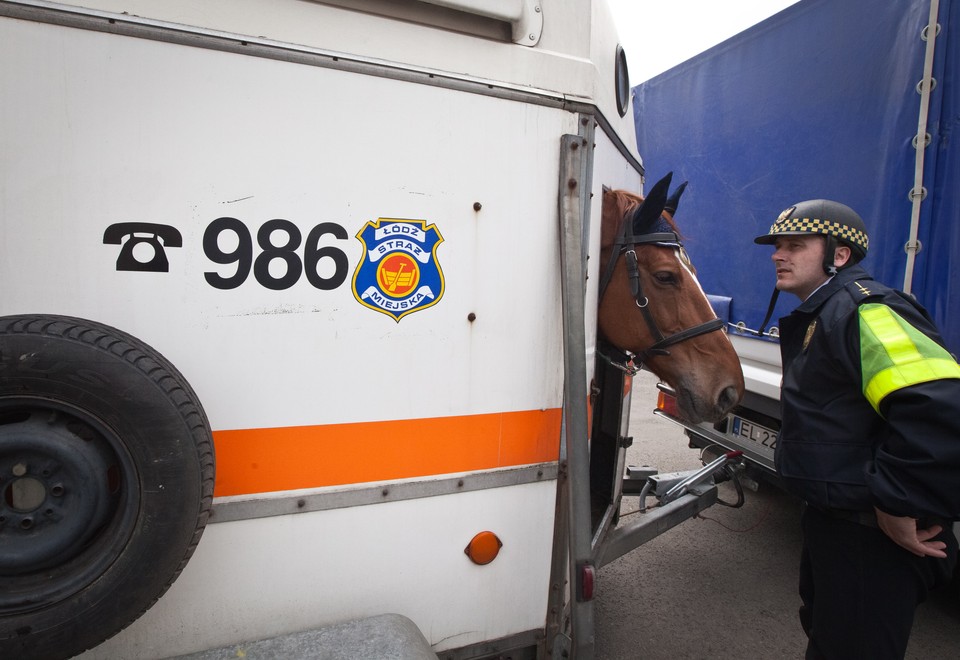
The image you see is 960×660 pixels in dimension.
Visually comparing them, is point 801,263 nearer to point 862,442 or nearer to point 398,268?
point 862,442

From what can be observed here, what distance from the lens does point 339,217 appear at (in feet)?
4.43

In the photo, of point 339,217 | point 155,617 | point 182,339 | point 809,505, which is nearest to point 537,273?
point 339,217

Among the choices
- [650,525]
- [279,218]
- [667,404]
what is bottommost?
[650,525]

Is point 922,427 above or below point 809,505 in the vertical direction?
above

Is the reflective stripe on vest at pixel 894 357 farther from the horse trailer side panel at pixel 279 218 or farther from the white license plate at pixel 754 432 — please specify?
the white license plate at pixel 754 432

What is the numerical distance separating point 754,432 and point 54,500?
356cm

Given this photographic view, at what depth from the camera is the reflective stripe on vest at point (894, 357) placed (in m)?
1.41

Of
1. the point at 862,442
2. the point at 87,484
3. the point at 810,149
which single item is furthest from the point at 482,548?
the point at 810,149

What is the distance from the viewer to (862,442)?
157 cm

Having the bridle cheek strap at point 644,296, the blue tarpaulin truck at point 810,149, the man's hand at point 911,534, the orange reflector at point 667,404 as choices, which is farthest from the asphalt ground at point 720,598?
the bridle cheek strap at point 644,296

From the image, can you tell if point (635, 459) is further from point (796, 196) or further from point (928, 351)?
point (928, 351)

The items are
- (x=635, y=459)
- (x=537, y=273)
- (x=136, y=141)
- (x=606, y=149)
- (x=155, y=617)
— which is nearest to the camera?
(x=136, y=141)

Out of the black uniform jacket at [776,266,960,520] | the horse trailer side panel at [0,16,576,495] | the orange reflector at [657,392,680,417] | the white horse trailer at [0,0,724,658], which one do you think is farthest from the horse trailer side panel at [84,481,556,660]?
the orange reflector at [657,392,680,417]

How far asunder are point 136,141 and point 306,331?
0.61 meters
